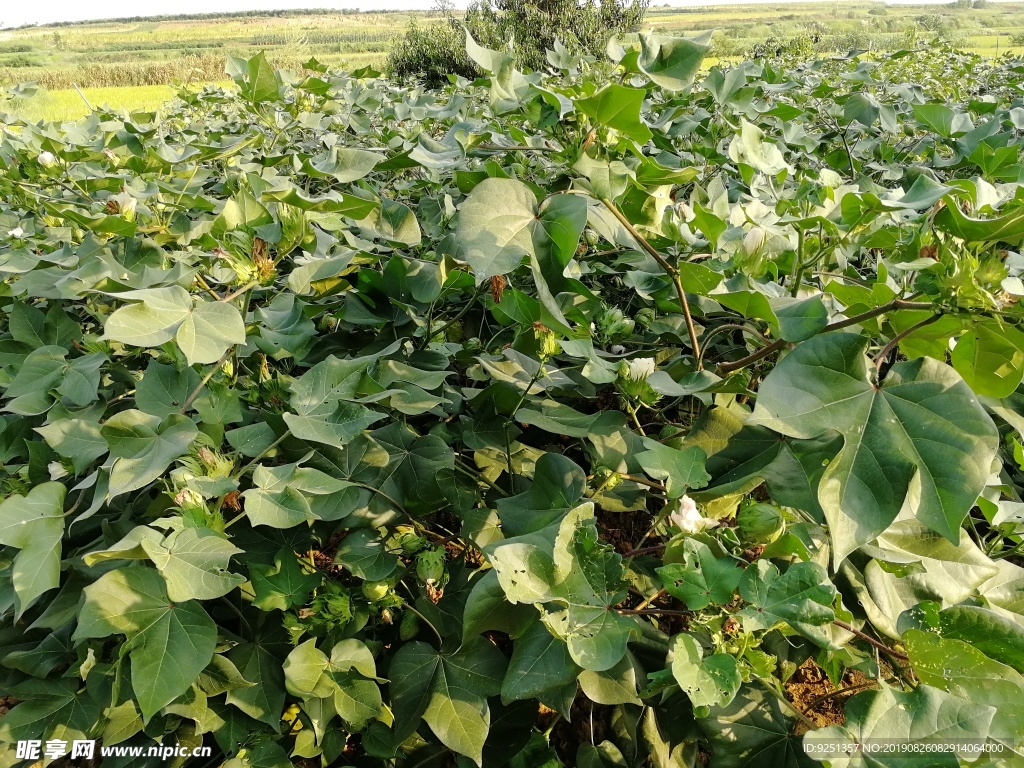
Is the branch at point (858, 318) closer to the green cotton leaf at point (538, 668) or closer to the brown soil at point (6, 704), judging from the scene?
the green cotton leaf at point (538, 668)

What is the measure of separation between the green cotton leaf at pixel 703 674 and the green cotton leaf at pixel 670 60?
778mm

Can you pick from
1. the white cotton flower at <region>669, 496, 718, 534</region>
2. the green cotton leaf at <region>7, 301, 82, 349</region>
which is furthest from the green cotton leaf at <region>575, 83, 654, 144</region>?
the green cotton leaf at <region>7, 301, 82, 349</region>

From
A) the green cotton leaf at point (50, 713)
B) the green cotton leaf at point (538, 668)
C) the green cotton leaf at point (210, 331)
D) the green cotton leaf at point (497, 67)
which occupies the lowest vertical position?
the green cotton leaf at point (50, 713)

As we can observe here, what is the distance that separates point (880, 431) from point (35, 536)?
1129mm

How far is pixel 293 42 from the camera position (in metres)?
2.64

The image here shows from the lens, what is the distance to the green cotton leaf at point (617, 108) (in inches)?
28.2

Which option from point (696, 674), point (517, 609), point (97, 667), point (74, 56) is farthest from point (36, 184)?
point (74, 56)

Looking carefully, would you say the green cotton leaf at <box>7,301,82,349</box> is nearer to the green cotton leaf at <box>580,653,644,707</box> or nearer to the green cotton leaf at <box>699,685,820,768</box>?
the green cotton leaf at <box>580,653,644,707</box>

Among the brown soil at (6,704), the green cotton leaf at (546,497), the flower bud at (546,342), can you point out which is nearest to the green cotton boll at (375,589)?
the green cotton leaf at (546,497)

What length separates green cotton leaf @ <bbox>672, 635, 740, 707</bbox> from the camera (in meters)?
0.60

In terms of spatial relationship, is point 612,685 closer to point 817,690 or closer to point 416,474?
point 416,474

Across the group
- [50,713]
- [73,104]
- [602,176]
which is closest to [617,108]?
[602,176]

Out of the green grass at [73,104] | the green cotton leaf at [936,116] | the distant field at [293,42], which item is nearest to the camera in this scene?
the green cotton leaf at [936,116]

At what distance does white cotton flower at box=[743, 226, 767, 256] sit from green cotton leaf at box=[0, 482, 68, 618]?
1097 millimetres
